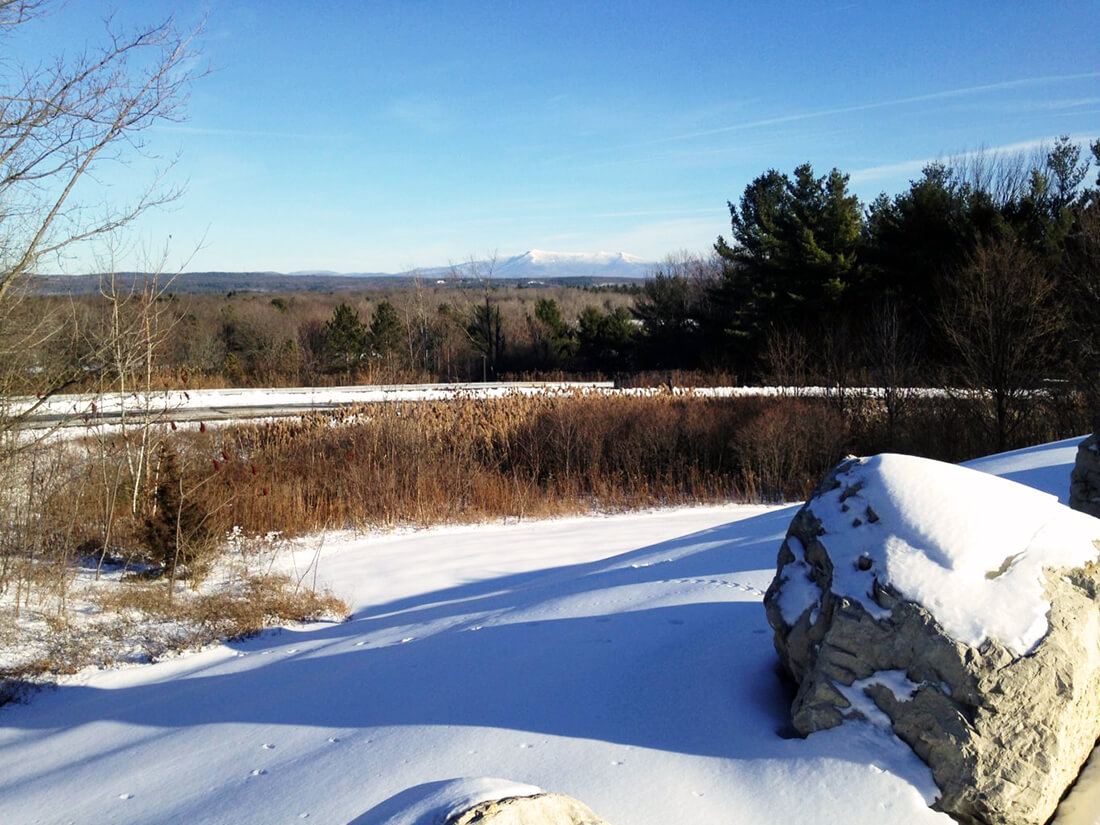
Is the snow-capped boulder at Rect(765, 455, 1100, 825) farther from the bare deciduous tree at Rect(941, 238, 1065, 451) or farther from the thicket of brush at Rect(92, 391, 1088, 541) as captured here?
the bare deciduous tree at Rect(941, 238, 1065, 451)

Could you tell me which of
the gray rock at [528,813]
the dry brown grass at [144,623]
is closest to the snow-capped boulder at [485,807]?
the gray rock at [528,813]

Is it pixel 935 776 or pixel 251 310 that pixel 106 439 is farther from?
pixel 251 310

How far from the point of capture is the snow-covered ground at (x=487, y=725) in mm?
3076

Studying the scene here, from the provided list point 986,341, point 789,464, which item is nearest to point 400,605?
point 789,464

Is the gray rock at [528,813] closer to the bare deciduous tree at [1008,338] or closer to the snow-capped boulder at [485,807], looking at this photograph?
the snow-capped boulder at [485,807]

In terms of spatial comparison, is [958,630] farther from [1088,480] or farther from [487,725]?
[1088,480]

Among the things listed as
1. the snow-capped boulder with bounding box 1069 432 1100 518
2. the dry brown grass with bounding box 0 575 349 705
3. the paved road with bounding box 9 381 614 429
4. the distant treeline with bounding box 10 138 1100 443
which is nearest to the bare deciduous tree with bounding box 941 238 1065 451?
the distant treeline with bounding box 10 138 1100 443

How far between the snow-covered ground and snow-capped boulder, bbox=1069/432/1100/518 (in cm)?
194

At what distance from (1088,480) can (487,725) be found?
4.11 metres

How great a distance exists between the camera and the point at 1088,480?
17.5ft

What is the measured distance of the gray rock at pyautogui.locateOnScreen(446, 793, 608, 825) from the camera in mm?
2107

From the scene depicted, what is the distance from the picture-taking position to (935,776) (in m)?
3.02

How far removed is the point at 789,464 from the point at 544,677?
1185 centimetres

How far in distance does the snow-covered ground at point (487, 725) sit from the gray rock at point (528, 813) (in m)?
0.13
